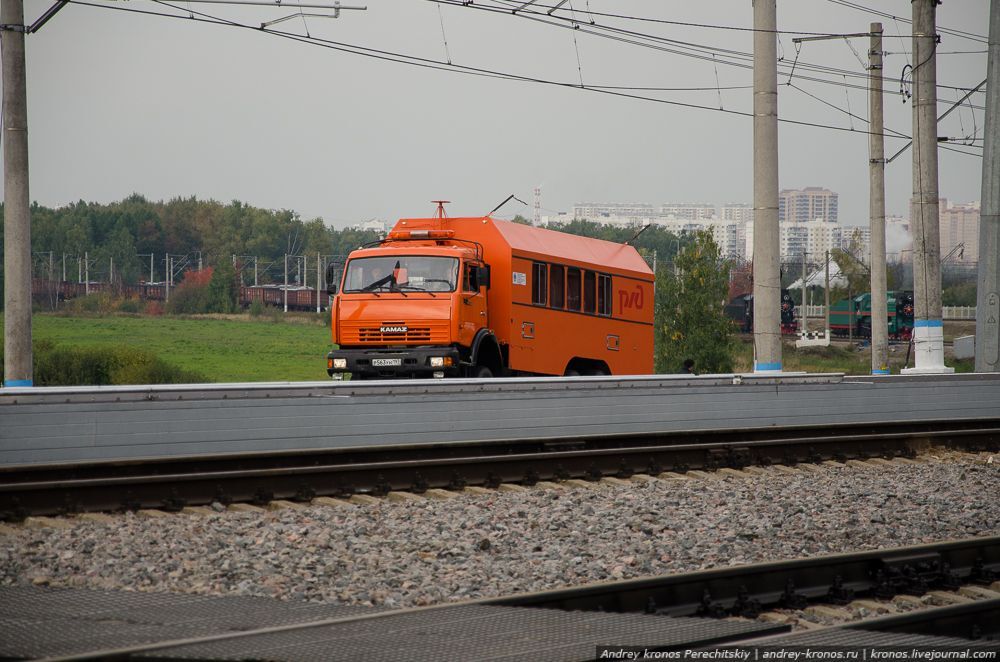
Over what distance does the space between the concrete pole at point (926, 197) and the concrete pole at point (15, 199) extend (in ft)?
58.6

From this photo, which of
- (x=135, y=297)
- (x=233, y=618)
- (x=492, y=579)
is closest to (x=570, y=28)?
(x=492, y=579)

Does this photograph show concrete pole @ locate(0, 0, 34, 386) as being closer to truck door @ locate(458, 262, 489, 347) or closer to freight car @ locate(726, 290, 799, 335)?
truck door @ locate(458, 262, 489, 347)

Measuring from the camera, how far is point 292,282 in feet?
310

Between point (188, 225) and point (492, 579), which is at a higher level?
point (188, 225)

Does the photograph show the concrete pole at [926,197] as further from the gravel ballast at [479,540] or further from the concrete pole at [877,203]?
the gravel ballast at [479,540]

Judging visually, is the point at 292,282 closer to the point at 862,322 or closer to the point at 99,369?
the point at 862,322

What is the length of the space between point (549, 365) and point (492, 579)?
1481 cm

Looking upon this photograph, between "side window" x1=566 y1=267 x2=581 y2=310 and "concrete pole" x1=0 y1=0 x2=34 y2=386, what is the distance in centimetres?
1116

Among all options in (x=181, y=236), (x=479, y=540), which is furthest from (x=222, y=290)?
(x=479, y=540)

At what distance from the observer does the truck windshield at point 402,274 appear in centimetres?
1955

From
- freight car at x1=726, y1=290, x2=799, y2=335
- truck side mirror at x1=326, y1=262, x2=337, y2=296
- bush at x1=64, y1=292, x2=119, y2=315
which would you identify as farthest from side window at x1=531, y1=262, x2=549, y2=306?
freight car at x1=726, y1=290, x2=799, y2=335

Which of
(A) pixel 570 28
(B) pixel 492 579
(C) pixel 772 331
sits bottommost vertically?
(B) pixel 492 579

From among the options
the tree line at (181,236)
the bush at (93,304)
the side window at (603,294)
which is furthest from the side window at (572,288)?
the bush at (93,304)

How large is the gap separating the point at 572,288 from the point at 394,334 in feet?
17.4
